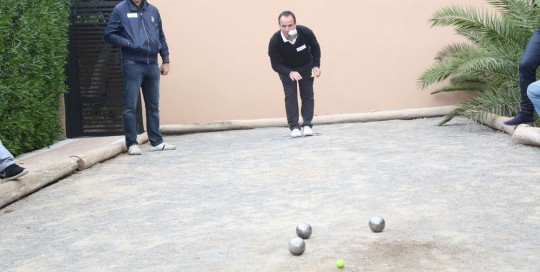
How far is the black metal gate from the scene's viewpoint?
37.5ft

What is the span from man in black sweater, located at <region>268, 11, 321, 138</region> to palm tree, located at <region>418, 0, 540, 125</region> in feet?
5.16

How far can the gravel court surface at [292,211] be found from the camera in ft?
14.8

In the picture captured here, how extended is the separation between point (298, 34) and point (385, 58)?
263 centimetres

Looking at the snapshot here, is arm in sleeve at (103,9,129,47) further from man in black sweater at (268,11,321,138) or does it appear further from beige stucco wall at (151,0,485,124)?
beige stucco wall at (151,0,485,124)

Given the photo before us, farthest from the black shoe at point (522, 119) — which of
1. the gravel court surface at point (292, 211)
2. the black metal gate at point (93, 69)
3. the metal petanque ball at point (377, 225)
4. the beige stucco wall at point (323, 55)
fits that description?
the black metal gate at point (93, 69)

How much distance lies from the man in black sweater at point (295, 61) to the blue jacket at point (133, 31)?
1.60 meters

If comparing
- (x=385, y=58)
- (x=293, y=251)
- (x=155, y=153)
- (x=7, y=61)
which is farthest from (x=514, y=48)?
(x=293, y=251)

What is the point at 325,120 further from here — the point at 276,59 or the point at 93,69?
the point at 93,69

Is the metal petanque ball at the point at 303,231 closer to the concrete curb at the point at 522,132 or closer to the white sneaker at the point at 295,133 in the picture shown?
the concrete curb at the point at 522,132

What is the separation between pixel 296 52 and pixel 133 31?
2060mm

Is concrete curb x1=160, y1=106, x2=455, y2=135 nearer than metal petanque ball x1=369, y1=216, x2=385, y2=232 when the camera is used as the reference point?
No

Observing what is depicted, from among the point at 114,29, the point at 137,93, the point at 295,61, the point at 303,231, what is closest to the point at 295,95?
the point at 295,61

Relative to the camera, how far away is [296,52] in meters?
10.2

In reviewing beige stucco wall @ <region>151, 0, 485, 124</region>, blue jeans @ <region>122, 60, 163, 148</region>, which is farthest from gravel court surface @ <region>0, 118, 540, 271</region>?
beige stucco wall @ <region>151, 0, 485, 124</region>
